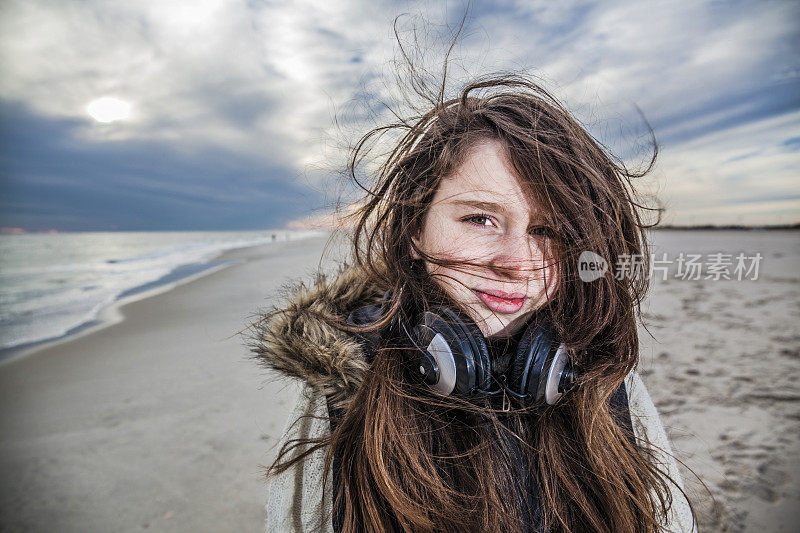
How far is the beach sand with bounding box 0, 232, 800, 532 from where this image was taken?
2.42 m

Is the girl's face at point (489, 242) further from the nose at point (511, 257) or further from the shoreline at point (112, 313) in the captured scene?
the shoreline at point (112, 313)

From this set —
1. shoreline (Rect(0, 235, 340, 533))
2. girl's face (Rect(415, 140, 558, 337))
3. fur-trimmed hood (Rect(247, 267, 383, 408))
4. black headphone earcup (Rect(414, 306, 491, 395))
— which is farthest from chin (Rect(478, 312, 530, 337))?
shoreline (Rect(0, 235, 340, 533))

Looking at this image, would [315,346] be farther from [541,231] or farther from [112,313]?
[112,313]

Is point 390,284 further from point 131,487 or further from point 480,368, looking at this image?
point 131,487

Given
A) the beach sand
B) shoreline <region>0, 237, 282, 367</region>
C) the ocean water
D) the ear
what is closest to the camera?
the ear

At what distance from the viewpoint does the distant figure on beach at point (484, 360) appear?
1120mm

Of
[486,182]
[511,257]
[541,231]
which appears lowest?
[511,257]

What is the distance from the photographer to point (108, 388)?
4.09 metres

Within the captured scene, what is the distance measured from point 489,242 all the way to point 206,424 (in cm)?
323

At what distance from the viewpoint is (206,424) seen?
10.8 ft

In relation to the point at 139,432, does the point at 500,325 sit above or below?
above

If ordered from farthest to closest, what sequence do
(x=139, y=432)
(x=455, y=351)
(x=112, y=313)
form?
1. (x=112, y=313)
2. (x=139, y=432)
3. (x=455, y=351)

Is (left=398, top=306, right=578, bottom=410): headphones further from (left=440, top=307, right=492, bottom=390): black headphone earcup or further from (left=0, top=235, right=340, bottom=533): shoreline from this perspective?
(left=0, top=235, right=340, bottom=533): shoreline

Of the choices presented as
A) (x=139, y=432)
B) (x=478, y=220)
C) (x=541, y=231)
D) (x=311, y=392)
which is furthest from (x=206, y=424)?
(x=541, y=231)
